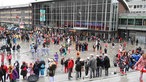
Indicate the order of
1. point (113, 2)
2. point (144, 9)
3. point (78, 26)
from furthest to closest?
point (144, 9), point (78, 26), point (113, 2)

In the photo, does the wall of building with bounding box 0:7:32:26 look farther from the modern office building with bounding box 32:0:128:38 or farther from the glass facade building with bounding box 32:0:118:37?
the modern office building with bounding box 32:0:128:38

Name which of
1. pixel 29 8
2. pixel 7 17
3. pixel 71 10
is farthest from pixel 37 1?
pixel 7 17

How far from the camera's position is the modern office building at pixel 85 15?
185 ft

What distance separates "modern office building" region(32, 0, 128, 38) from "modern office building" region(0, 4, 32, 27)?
448 inches

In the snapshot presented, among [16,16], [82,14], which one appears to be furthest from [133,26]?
[16,16]

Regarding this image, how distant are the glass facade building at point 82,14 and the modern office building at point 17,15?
29.6ft

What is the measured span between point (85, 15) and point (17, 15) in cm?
4378

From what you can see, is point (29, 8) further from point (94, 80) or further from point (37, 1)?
point (94, 80)

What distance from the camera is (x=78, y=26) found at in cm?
6444

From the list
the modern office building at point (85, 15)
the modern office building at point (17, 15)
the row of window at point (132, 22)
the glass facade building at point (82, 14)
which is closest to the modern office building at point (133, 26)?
the row of window at point (132, 22)

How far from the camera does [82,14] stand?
63.4 metres

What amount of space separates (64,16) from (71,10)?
3.18 m

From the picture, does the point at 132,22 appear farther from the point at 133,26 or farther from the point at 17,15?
the point at 17,15

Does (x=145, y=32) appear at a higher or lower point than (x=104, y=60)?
lower
